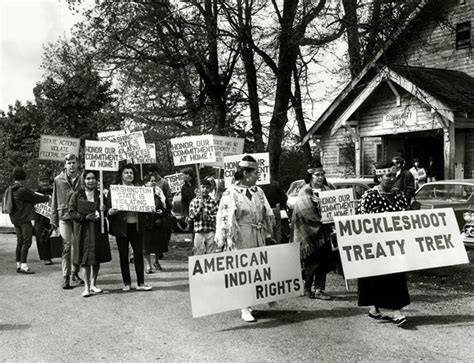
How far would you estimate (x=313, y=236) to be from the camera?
7750mm

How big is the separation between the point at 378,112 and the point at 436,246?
47.3 ft

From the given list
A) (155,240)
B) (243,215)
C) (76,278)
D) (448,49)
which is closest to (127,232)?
(76,278)

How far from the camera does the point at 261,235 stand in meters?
6.83

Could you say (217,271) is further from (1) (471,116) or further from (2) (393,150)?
(2) (393,150)

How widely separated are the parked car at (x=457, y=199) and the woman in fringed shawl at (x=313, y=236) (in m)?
4.74

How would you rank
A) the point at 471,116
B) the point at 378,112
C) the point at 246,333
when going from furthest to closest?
1. the point at 378,112
2. the point at 471,116
3. the point at 246,333

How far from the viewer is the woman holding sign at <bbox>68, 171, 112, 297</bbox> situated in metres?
8.12

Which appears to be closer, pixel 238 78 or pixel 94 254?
pixel 94 254

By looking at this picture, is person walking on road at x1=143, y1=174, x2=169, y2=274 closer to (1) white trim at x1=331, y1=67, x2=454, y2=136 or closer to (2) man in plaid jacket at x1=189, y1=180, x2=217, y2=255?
(2) man in plaid jacket at x1=189, y1=180, x2=217, y2=255

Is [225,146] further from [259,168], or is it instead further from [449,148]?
[449,148]

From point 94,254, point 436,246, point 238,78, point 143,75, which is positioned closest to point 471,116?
point 238,78

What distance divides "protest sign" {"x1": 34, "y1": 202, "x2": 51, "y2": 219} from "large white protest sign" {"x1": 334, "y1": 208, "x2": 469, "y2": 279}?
22.0ft

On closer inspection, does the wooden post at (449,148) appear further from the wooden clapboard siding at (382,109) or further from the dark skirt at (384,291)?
the dark skirt at (384,291)

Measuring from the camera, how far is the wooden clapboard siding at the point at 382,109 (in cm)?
1866
